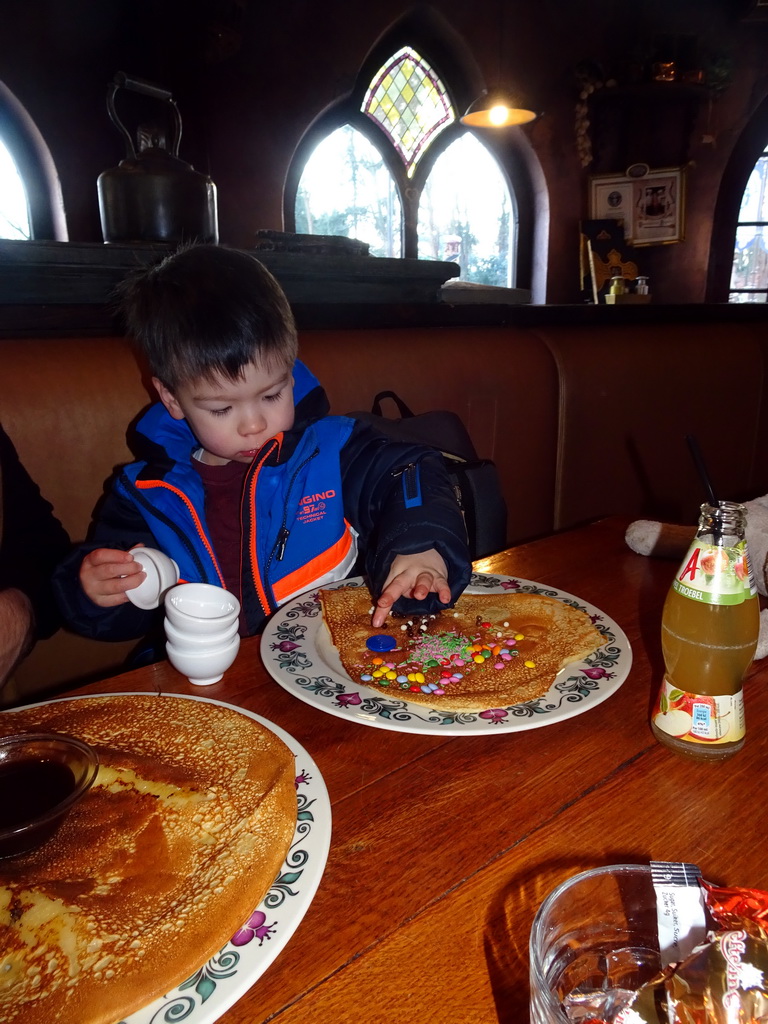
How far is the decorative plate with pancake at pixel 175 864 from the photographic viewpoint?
43cm

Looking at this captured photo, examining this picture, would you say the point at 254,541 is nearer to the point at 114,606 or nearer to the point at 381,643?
the point at 114,606

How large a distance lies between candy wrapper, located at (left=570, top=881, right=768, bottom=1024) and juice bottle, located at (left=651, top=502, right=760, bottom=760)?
0.31 m

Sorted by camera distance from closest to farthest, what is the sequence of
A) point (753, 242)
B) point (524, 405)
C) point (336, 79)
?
1. point (524, 405)
2. point (336, 79)
3. point (753, 242)

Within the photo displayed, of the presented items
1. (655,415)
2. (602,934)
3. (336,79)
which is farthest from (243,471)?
(336,79)

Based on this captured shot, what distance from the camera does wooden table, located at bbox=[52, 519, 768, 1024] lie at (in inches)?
18.5

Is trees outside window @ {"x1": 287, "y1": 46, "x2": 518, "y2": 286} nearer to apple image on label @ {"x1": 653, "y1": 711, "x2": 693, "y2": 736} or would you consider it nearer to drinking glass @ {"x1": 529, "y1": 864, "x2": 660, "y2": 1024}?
apple image on label @ {"x1": 653, "y1": 711, "x2": 693, "y2": 736}

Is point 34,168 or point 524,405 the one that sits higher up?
point 34,168

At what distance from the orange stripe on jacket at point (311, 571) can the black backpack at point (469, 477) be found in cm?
28

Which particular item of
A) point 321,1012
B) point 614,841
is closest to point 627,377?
point 614,841

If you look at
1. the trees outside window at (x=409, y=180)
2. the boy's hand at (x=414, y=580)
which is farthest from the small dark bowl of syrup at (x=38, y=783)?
the trees outside window at (x=409, y=180)

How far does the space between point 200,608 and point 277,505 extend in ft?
1.77

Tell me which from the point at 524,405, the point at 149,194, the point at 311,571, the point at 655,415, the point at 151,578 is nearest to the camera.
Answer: the point at 151,578

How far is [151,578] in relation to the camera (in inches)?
39.7

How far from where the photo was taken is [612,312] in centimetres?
290
